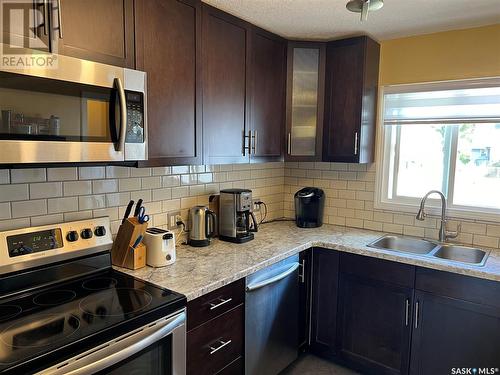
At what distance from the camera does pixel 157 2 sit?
1694 millimetres

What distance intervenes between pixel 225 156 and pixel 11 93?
3.97 ft

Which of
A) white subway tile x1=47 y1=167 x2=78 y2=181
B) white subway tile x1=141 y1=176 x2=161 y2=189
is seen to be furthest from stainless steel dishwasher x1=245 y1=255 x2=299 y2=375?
white subway tile x1=47 y1=167 x2=78 y2=181

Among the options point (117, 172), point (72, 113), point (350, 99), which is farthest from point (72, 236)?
point (350, 99)

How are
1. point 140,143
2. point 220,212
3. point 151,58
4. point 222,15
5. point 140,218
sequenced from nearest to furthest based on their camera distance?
point 140,143 < point 151,58 < point 140,218 < point 222,15 < point 220,212

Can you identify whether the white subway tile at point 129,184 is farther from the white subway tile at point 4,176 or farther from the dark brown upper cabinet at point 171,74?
the white subway tile at point 4,176

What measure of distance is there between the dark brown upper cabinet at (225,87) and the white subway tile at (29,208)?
84 centimetres

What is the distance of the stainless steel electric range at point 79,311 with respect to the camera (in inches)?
43.9

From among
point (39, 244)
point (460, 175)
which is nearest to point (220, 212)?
point (39, 244)

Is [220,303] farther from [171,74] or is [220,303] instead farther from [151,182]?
→ [171,74]

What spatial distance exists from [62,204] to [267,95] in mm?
1481

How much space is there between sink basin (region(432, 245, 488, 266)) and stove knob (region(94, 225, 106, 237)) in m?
2.00

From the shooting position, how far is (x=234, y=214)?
234 cm

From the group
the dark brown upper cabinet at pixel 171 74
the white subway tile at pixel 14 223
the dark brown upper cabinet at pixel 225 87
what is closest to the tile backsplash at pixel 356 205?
the dark brown upper cabinet at pixel 225 87

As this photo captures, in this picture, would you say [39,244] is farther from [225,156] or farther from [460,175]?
[460,175]
